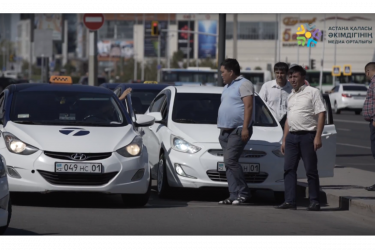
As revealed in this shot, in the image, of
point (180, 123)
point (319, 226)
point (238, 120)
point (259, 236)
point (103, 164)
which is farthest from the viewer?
point (180, 123)

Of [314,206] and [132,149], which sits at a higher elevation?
[132,149]

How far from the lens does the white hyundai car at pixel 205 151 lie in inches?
428

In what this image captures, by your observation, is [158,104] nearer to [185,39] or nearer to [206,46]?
[206,46]

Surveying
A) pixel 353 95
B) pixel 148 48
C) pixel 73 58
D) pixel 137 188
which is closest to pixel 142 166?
pixel 137 188

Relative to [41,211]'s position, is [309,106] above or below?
above

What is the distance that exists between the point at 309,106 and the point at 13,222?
374 cm

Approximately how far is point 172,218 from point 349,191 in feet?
10.6

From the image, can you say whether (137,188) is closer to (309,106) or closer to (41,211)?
(41,211)

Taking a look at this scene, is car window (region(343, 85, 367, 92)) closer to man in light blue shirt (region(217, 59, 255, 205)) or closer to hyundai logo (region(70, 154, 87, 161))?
man in light blue shirt (region(217, 59, 255, 205))

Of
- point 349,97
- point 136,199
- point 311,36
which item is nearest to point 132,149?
point 136,199

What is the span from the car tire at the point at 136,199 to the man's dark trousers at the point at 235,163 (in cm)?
105

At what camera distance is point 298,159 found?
10.3 meters

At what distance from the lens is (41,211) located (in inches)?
370

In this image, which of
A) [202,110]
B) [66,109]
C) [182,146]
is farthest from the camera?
[202,110]
